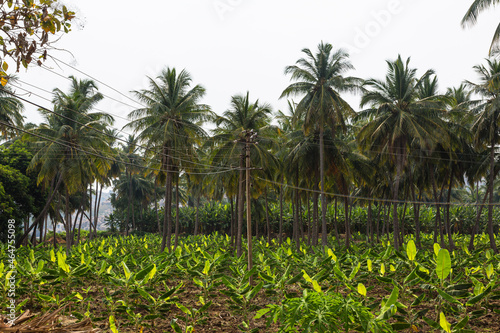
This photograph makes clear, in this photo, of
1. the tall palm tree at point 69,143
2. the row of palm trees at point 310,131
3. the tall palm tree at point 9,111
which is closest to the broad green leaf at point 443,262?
the row of palm trees at point 310,131

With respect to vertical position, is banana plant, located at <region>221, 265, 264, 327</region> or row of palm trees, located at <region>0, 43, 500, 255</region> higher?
row of palm trees, located at <region>0, 43, 500, 255</region>

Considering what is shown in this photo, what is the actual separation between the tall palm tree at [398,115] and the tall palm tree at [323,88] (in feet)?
4.99

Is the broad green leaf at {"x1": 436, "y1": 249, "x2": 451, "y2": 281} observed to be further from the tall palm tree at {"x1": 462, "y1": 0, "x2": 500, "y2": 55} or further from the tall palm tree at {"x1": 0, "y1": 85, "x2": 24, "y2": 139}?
the tall palm tree at {"x1": 0, "y1": 85, "x2": 24, "y2": 139}

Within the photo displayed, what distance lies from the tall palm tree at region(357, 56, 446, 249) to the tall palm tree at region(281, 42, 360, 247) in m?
1.52

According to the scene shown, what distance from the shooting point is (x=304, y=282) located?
10375mm

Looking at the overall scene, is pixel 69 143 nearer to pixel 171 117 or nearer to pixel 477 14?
pixel 171 117

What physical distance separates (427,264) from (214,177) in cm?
1422

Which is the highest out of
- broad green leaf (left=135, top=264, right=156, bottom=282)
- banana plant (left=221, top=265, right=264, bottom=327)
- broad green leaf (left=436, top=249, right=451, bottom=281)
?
broad green leaf (left=436, top=249, right=451, bottom=281)

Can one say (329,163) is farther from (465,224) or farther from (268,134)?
(465,224)

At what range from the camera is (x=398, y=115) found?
22.1 m

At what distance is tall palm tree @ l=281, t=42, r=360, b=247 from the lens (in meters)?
22.2

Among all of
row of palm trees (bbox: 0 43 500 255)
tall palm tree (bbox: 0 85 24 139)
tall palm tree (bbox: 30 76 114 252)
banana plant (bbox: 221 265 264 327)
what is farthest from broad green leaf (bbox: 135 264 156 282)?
tall palm tree (bbox: 0 85 24 139)

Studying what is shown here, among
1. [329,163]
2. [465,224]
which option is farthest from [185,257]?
[465,224]

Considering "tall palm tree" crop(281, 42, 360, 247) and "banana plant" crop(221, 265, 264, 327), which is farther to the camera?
"tall palm tree" crop(281, 42, 360, 247)
